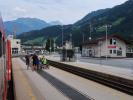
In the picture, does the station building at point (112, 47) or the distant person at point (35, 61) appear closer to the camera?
the distant person at point (35, 61)

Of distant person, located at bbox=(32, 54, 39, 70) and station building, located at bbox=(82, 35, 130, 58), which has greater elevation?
station building, located at bbox=(82, 35, 130, 58)

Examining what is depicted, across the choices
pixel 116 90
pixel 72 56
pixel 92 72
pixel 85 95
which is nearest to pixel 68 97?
pixel 85 95

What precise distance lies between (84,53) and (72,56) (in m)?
40.0

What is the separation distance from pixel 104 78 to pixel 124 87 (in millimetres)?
6410

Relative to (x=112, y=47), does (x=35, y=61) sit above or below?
below

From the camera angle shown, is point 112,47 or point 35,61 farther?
point 112,47

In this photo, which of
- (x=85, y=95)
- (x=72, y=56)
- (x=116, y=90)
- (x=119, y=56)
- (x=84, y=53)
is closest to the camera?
(x=85, y=95)

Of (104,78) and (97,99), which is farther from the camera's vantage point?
(104,78)

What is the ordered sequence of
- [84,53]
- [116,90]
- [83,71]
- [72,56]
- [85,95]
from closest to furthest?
[85,95], [116,90], [83,71], [72,56], [84,53]

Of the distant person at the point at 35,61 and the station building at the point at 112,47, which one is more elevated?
the station building at the point at 112,47

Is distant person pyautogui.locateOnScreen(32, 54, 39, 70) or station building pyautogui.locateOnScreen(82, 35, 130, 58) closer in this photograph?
distant person pyautogui.locateOnScreen(32, 54, 39, 70)

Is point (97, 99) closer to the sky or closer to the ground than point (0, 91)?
closer to the ground

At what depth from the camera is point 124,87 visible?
21.9m

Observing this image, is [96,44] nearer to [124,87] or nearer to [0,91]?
[124,87]
